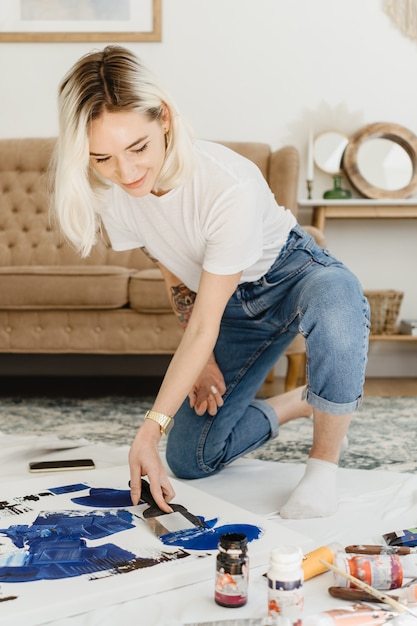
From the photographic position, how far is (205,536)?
123 cm

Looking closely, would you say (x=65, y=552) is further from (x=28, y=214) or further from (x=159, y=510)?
(x=28, y=214)

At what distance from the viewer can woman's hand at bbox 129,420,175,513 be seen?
125 cm

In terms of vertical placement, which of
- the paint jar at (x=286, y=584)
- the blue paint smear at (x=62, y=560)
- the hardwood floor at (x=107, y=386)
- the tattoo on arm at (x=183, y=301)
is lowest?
the hardwood floor at (x=107, y=386)

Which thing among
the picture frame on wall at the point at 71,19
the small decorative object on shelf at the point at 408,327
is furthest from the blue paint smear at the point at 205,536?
the picture frame on wall at the point at 71,19

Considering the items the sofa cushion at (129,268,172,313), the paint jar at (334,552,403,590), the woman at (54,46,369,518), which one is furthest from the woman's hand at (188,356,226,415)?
the sofa cushion at (129,268,172,313)

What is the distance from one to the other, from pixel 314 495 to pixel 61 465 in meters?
0.62

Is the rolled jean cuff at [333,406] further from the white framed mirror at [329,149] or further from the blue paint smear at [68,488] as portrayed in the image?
the white framed mirror at [329,149]

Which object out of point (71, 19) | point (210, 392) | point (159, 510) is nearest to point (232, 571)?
point (159, 510)

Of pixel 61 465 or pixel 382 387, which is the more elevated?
pixel 61 465

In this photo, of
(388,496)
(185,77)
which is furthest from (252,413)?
(185,77)

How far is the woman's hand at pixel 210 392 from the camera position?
168cm

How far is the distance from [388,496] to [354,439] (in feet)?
2.11

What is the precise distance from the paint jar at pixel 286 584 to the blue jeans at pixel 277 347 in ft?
1.91

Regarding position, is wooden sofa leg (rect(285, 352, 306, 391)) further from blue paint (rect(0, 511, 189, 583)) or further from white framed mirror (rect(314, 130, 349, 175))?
blue paint (rect(0, 511, 189, 583))
